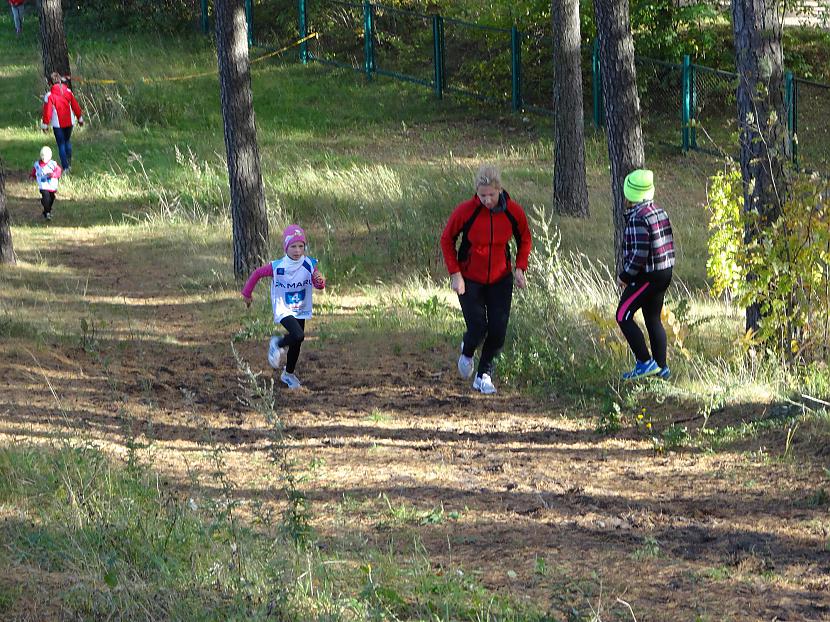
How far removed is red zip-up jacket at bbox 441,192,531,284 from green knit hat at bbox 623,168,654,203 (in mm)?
863

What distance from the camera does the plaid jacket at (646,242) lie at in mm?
7914

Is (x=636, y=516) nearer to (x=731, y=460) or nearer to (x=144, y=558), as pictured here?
(x=731, y=460)

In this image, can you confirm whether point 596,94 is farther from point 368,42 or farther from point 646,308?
point 646,308

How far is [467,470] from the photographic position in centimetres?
700

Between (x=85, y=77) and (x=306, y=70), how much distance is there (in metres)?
5.20

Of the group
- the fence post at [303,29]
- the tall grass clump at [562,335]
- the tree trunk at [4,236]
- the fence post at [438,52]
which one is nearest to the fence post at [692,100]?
the fence post at [438,52]

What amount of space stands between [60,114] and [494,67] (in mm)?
9031

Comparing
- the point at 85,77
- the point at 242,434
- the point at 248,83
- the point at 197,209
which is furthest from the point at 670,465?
the point at 85,77

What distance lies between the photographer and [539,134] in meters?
22.3

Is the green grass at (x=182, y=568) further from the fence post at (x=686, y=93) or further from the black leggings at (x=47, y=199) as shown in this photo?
the fence post at (x=686, y=93)

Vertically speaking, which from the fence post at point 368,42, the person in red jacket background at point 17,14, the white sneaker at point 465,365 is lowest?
the white sneaker at point 465,365

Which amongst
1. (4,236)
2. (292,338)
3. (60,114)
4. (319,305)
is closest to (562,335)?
(292,338)

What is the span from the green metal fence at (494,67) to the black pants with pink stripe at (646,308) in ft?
32.0

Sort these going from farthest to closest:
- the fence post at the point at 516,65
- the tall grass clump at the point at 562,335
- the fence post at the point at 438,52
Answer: the fence post at the point at 438,52 → the fence post at the point at 516,65 → the tall grass clump at the point at 562,335
